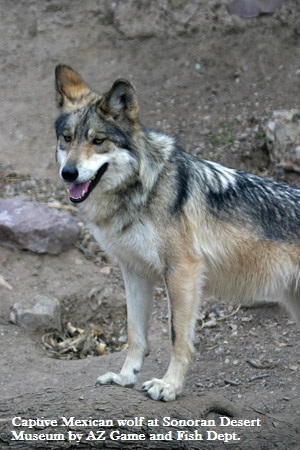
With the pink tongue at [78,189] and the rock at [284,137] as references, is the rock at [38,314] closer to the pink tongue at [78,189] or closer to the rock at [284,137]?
the pink tongue at [78,189]

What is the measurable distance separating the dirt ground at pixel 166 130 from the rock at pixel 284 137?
21 centimetres

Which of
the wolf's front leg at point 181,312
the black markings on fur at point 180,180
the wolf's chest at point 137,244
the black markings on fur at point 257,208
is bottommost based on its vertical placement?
the wolf's front leg at point 181,312

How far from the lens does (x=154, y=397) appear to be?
18.9 feet

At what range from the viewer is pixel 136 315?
657 centimetres

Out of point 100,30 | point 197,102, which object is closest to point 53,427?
point 197,102

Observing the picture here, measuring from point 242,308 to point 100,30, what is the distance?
16.6 ft

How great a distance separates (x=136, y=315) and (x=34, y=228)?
2.65m

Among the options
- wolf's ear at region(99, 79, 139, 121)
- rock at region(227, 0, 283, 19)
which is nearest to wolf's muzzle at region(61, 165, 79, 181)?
wolf's ear at region(99, 79, 139, 121)

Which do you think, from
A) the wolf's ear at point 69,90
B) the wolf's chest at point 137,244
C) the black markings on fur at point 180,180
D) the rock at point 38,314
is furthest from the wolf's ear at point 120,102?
the rock at point 38,314

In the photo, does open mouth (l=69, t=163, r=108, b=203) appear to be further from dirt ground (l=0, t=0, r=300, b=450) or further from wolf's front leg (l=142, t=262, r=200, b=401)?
dirt ground (l=0, t=0, r=300, b=450)

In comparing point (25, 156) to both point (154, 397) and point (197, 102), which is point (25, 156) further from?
point (154, 397)

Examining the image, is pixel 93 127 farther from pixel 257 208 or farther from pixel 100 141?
pixel 257 208

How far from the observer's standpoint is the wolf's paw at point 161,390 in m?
5.80

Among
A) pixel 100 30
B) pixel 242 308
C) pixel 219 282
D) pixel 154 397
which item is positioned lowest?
pixel 242 308
